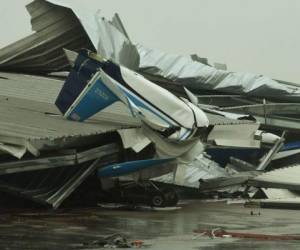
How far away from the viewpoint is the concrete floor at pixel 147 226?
10398 mm

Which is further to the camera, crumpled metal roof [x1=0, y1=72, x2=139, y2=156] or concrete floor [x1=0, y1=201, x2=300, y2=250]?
crumpled metal roof [x1=0, y1=72, x2=139, y2=156]

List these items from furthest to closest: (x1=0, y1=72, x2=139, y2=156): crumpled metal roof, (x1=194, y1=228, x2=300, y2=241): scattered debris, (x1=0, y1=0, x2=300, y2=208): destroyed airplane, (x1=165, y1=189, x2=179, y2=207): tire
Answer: (x1=165, y1=189, x2=179, y2=207): tire → (x1=0, y1=0, x2=300, y2=208): destroyed airplane → (x1=0, y1=72, x2=139, y2=156): crumpled metal roof → (x1=194, y1=228, x2=300, y2=241): scattered debris

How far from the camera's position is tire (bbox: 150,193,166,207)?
1822 cm

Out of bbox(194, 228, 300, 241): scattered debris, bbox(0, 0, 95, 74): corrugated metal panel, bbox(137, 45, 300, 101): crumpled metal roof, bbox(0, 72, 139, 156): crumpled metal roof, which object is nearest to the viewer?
bbox(194, 228, 300, 241): scattered debris

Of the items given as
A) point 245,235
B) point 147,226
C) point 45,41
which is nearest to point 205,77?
point 45,41

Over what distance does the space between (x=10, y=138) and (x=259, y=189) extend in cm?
883

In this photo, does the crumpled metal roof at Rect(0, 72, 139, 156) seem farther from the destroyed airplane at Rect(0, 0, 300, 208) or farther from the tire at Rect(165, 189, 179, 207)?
the tire at Rect(165, 189, 179, 207)

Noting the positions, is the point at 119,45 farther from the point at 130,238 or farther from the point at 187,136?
the point at 130,238

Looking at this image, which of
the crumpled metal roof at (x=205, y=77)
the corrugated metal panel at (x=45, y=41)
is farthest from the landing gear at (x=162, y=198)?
the crumpled metal roof at (x=205, y=77)

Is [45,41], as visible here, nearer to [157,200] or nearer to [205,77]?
[205,77]

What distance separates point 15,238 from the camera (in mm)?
11016

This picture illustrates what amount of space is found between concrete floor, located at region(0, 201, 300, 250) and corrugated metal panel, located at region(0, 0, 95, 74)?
28.0ft

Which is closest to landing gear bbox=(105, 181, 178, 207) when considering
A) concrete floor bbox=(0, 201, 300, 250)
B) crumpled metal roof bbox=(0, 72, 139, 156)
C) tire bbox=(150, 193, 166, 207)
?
tire bbox=(150, 193, 166, 207)

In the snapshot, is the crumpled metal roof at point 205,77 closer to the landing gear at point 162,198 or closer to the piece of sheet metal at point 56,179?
the landing gear at point 162,198
